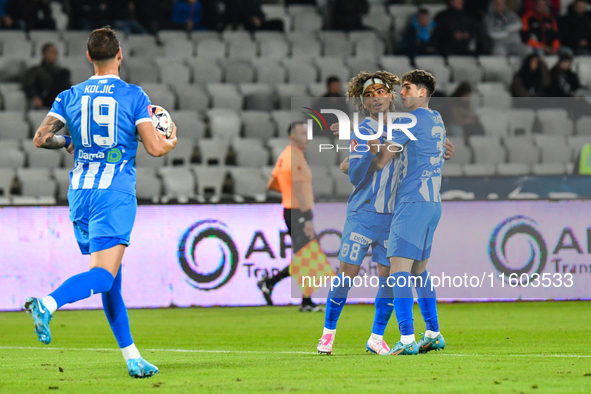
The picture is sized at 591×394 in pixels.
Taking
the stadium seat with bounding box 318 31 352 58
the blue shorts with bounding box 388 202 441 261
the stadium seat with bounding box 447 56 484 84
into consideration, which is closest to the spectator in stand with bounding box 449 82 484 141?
the stadium seat with bounding box 447 56 484 84

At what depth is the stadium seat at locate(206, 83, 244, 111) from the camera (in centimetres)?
1400

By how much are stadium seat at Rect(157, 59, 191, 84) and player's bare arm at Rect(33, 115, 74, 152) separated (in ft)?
31.6

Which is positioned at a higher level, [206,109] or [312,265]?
[206,109]

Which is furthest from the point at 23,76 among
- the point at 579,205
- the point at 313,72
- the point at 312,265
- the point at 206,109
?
the point at 579,205

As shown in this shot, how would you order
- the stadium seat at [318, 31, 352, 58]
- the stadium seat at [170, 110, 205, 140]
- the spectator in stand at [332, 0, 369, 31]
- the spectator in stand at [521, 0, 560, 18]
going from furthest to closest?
the spectator in stand at [521, 0, 560, 18]
the spectator in stand at [332, 0, 369, 31]
the stadium seat at [318, 31, 352, 58]
the stadium seat at [170, 110, 205, 140]

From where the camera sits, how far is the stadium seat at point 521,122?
1370 cm

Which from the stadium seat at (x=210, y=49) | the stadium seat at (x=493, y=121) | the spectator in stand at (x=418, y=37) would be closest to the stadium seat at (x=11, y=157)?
the stadium seat at (x=210, y=49)

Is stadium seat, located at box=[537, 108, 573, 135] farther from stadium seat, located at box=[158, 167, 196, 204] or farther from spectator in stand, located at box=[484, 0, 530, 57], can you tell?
stadium seat, located at box=[158, 167, 196, 204]

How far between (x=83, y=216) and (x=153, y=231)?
17.9 ft

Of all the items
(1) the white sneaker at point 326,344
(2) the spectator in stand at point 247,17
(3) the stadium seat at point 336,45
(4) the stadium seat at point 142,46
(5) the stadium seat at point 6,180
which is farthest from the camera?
(2) the spectator in stand at point 247,17

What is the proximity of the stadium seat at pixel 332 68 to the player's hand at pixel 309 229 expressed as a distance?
534 cm

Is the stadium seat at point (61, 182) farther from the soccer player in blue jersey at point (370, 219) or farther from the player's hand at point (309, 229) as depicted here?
the soccer player in blue jersey at point (370, 219)

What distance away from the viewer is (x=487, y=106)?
45.5ft

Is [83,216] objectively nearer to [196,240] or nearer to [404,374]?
[404,374]
